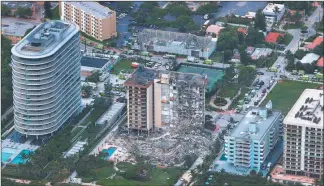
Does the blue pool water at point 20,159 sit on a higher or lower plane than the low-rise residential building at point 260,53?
lower

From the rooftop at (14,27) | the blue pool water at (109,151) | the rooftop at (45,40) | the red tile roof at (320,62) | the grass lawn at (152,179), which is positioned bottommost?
the grass lawn at (152,179)

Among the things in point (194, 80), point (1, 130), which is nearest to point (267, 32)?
point (194, 80)

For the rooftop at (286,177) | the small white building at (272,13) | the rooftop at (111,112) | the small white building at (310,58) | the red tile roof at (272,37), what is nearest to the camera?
the rooftop at (286,177)

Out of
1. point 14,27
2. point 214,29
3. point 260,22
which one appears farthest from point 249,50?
point 14,27

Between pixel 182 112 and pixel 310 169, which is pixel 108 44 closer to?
pixel 182 112

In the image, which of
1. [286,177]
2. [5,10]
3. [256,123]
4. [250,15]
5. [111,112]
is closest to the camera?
[286,177]

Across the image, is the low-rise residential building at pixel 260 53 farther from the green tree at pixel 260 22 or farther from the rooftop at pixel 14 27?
the rooftop at pixel 14 27

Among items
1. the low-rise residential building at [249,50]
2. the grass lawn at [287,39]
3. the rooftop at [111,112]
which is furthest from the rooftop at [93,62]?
the grass lawn at [287,39]

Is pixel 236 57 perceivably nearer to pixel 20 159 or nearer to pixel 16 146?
pixel 16 146
